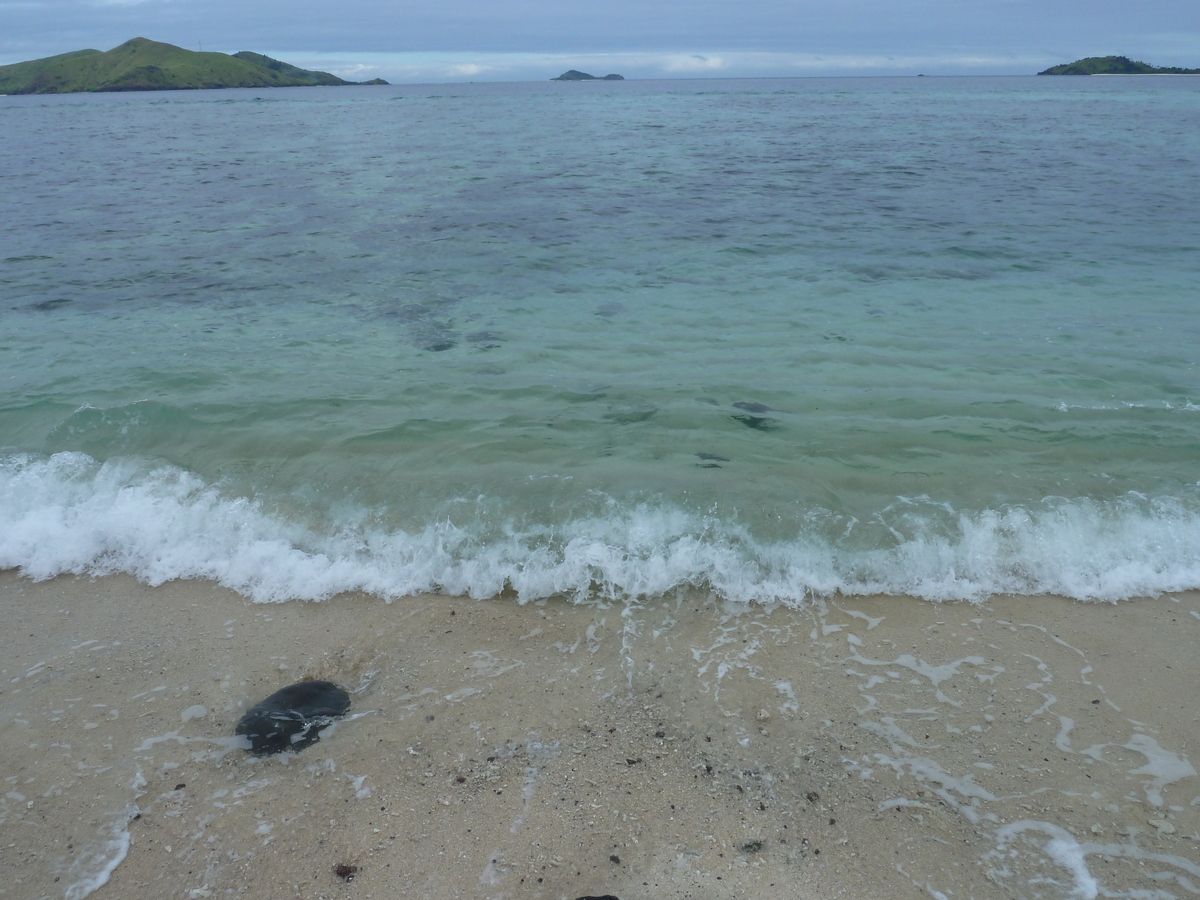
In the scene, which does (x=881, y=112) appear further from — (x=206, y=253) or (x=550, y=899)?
(x=550, y=899)

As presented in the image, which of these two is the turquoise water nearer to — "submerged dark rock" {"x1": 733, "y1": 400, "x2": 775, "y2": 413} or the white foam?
"submerged dark rock" {"x1": 733, "y1": 400, "x2": 775, "y2": 413}

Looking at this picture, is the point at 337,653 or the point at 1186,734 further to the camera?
the point at 337,653

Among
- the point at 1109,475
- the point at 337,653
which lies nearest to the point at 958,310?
the point at 1109,475

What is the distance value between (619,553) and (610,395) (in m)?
3.57

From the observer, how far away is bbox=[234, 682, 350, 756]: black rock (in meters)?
4.83

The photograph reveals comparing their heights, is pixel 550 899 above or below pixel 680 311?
below

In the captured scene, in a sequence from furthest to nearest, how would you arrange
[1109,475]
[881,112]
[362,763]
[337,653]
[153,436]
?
[881,112] → [153,436] → [1109,475] → [337,653] → [362,763]

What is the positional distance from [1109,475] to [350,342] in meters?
10.4

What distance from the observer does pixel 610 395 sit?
390 inches

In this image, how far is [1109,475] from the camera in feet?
25.8

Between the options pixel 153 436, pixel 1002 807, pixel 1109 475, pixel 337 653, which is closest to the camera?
pixel 1002 807

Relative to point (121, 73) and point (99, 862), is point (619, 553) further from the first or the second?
point (121, 73)

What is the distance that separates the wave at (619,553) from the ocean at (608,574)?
0.13 ft

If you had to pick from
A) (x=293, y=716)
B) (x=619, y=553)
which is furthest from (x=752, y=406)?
(x=293, y=716)
